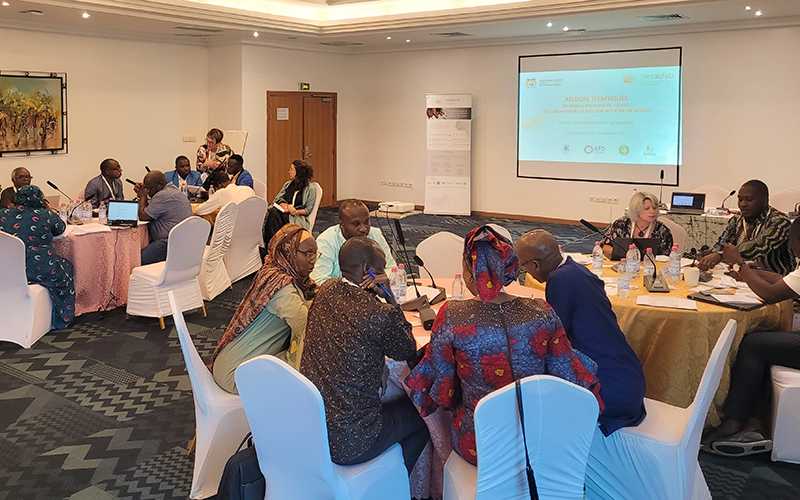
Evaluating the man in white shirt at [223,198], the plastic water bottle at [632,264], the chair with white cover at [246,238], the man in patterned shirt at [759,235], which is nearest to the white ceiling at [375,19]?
the man in white shirt at [223,198]

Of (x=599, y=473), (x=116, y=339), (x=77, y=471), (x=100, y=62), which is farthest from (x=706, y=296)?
(x=100, y=62)

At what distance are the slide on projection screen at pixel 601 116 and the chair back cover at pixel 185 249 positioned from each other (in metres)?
7.39

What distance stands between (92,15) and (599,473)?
879 cm

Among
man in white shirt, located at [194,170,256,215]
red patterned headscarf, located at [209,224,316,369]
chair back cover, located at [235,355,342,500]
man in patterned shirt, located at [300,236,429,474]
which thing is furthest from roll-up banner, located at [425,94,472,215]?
chair back cover, located at [235,355,342,500]

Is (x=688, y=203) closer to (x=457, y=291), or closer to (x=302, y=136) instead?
(x=457, y=291)

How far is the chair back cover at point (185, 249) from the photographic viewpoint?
5699 mm

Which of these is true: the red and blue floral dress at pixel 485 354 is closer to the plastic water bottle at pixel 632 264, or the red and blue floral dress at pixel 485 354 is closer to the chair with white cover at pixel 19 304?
the plastic water bottle at pixel 632 264

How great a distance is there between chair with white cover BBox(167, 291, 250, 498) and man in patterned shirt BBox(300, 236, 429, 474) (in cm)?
76

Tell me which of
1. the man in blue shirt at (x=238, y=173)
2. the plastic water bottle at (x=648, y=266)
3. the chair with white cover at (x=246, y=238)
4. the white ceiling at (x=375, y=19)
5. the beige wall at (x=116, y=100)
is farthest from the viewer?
the beige wall at (x=116, y=100)

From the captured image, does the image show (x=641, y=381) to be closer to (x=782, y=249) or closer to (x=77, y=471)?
(x=782, y=249)

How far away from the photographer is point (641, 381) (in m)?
3.05

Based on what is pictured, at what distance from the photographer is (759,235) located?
198 inches

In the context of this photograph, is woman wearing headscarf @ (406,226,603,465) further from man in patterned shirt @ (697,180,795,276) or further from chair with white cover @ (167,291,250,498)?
man in patterned shirt @ (697,180,795,276)

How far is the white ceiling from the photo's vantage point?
8820 mm
